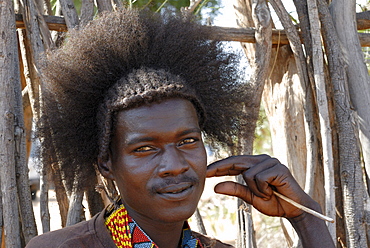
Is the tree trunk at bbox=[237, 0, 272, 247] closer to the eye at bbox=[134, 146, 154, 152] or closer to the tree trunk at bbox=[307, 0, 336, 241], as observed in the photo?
the tree trunk at bbox=[307, 0, 336, 241]

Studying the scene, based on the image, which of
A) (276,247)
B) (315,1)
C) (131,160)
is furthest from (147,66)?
(276,247)

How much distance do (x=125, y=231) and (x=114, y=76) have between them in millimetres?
628

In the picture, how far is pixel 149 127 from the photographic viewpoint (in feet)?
6.11

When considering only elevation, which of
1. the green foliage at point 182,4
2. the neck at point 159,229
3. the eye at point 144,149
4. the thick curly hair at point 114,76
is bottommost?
the neck at point 159,229

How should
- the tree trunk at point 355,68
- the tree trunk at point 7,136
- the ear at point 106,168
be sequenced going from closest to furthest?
the ear at point 106,168 < the tree trunk at point 7,136 < the tree trunk at point 355,68

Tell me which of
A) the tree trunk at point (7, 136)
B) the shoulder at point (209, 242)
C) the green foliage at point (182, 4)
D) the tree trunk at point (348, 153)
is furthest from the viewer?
the green foliage at point (182, 4)

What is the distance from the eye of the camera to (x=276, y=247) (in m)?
5.82

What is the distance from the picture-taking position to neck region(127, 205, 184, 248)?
204cm

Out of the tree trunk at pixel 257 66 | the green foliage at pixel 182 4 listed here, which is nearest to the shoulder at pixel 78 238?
the tree trunk at pixel 257 66

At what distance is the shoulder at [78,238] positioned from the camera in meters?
1.98

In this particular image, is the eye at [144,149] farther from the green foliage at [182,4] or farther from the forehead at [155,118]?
the green foliage at [182,4]

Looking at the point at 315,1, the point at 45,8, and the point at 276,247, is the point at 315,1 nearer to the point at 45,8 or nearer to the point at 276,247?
the point at 45,8

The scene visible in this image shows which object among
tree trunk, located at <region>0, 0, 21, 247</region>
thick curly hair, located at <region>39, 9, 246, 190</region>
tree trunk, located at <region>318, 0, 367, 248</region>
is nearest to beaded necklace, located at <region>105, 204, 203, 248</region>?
thick curly hair, located at <region>39, 9, 246, 190</region>

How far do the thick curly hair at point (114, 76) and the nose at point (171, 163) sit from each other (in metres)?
0.21
